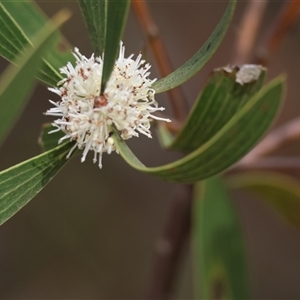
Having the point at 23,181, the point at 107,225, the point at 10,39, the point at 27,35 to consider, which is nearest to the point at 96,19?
the point at 10,39

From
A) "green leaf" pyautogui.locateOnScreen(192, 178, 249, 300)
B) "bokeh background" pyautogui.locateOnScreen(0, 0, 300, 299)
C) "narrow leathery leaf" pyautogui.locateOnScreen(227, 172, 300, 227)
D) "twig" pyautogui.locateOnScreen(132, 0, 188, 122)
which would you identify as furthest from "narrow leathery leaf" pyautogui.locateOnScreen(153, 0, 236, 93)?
"bokeh background" pyautogui.locateOnScreen(0, 0, 300, 299)

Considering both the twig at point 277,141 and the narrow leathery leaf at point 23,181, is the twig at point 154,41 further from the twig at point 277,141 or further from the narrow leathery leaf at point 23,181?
the narrow leathery leaf at point 23,181

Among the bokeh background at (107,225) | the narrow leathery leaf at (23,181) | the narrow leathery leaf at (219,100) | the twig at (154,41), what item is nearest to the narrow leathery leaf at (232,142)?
the narrow leathery leaf at (219,100)

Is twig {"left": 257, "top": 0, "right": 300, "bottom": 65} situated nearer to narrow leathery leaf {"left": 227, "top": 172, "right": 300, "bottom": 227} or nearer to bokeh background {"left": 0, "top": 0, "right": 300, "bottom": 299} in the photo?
narrow leathery leaf {"left": 227, "top": 172, "right": 300, "bottom": 227}

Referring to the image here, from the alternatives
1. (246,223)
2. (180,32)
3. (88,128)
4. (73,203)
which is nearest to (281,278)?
(246,223)

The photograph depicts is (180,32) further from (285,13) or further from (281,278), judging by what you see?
(285,13)

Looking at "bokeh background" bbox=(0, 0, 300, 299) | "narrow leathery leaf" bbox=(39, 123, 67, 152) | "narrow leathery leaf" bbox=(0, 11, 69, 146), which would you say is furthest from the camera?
"bokeh background" bbox=(0, 0, 300, 299)
